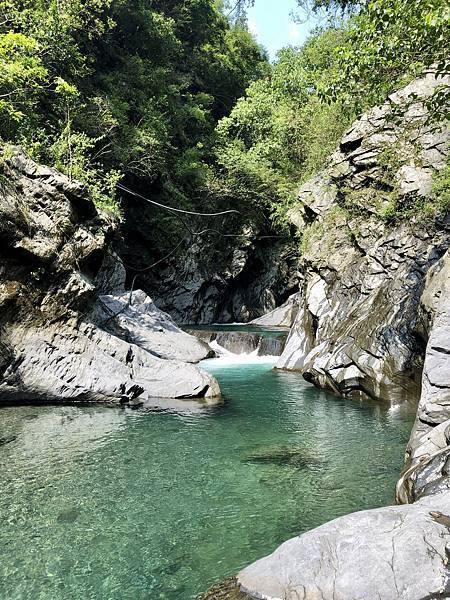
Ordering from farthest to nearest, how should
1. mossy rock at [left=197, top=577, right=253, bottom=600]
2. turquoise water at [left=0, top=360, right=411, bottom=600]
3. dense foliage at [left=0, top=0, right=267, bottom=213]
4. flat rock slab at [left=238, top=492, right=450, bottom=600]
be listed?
1. dense foliage at [left=0, top=0, right=267, bottom=213]
2. turquoise water at [left=0, top=360, right=411, bottom=600]
3. mossy rock at [left=197, top=577, right=253, bottom=600]
4. flat rock slab at [left=238, top=492, right=450, bottom=600]

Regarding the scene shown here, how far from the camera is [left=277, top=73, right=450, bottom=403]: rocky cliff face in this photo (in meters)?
10.3

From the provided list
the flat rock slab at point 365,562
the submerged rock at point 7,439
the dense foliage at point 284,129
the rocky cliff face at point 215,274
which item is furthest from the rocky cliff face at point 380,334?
the rocky cliff face at point 215,274

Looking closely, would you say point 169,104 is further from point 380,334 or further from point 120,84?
point 380,334

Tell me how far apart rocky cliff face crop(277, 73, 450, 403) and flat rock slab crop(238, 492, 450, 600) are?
21.6 ft

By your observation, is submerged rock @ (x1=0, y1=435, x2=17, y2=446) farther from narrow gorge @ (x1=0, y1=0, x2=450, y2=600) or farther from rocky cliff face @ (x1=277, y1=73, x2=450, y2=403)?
rocky cliff face @ (x1=277, y1=73, x2=450, y2=403)

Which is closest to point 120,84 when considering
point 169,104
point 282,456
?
point 169,104

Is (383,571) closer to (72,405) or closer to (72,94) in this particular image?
(72,405)

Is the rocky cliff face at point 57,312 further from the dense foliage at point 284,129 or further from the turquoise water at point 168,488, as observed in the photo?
the dense foliage at point 284,129

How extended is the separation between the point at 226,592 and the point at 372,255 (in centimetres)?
1083

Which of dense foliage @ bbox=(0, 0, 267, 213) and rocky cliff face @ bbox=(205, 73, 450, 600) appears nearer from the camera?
rocky cliff face @ bbox=(205, 73, 450, 600)

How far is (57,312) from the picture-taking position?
10086 millimetres

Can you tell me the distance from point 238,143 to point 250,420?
66.1 ft

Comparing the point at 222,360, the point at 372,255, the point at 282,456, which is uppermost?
the point at 372,255

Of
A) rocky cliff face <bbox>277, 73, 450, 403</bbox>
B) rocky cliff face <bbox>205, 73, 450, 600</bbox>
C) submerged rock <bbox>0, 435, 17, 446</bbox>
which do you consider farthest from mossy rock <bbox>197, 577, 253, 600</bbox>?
rocky cliff face <bbox>277, 73, 450, 403</bbox>
